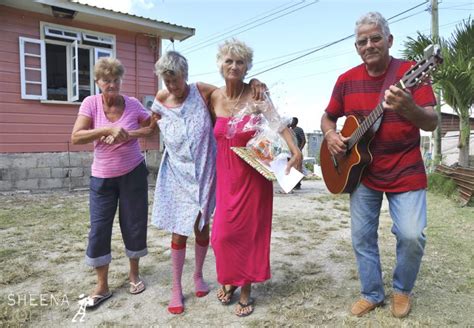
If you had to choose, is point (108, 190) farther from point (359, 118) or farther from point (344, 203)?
point (344, 203)

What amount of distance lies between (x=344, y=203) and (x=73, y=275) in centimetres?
503

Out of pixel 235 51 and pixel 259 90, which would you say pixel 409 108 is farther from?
pixel 235 51

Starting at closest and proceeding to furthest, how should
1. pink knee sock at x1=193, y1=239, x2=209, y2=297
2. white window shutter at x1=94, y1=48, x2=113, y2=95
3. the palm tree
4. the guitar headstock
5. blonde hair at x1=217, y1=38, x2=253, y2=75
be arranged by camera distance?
the guitar headstock < blonde hair at x1=217, y1=38, x2=253, y2=75 < pink knee sock at x1=193, y1=239, x2=209, y2=297 < the palm tree < white window shutter at x1=94, y1=48, x2=113, y2=95

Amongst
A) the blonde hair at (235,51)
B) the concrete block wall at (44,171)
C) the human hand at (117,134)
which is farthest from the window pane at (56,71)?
the blonde hair at (235,51)

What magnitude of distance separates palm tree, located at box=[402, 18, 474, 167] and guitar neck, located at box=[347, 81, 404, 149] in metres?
5.50

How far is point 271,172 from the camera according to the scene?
94.1 inches

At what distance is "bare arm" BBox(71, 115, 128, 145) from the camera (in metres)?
2.54

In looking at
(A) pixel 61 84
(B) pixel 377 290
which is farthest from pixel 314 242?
(A) pixel 61 84

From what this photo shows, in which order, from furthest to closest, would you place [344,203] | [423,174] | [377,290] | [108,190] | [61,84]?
1. [61,84]
2. [344,203]
3. [108,190]
4. [377,290]
5. [423,174]

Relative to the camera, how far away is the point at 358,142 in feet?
7.75

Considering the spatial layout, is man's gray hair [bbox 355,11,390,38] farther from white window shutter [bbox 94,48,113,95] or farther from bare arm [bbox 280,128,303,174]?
white window shutter [bbox 94,48,113,95]

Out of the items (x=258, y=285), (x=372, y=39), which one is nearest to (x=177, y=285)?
(x=258, y=285)

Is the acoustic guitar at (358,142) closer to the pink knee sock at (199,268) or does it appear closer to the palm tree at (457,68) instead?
the pink knee sock at (199,268)

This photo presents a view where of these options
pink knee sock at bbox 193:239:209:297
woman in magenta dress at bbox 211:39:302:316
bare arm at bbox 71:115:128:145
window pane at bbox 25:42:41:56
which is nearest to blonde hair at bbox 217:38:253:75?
woman in magenta dress at bbox 211:39:302:316
